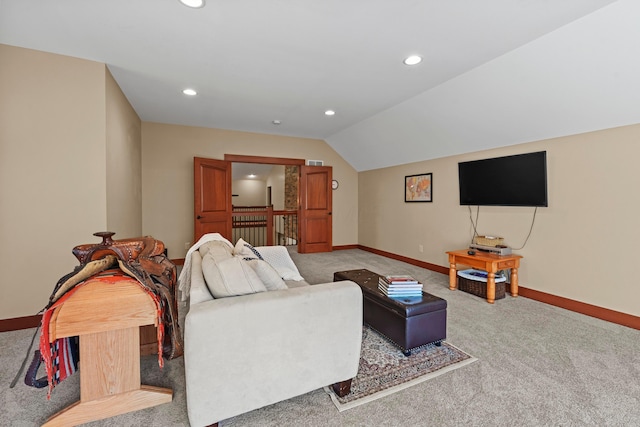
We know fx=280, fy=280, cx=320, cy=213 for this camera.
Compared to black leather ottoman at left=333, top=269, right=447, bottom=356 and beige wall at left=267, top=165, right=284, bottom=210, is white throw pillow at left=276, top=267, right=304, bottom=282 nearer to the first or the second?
black leather ottoman at left=333, top=269, right=447, bottom=356

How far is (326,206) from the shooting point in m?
6.53

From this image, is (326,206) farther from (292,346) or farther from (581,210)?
(292,346)

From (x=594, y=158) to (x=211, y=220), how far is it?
215 inches

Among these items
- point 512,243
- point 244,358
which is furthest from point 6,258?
point 512,243

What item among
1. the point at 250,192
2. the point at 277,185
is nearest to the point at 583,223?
the point at 277,185

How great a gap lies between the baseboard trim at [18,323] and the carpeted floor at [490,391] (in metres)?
0.07

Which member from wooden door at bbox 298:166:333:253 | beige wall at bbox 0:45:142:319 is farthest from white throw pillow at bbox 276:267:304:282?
wooden door at bbox 298:166:333:253

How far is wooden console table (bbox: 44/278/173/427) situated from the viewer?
57.2 inches

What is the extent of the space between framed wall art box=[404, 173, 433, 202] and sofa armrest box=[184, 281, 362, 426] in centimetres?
387

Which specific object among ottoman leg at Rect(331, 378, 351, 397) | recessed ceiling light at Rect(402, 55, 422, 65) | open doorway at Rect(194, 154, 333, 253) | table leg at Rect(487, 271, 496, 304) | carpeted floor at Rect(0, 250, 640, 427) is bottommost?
carpeted floor at Rect(0, 250, 640, 427)

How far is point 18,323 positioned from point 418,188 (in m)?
5.56

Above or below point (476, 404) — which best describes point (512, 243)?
above

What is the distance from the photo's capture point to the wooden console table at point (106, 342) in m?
1.45

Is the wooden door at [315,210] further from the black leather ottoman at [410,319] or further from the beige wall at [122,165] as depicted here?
the black leather ottoman at [410,319]
